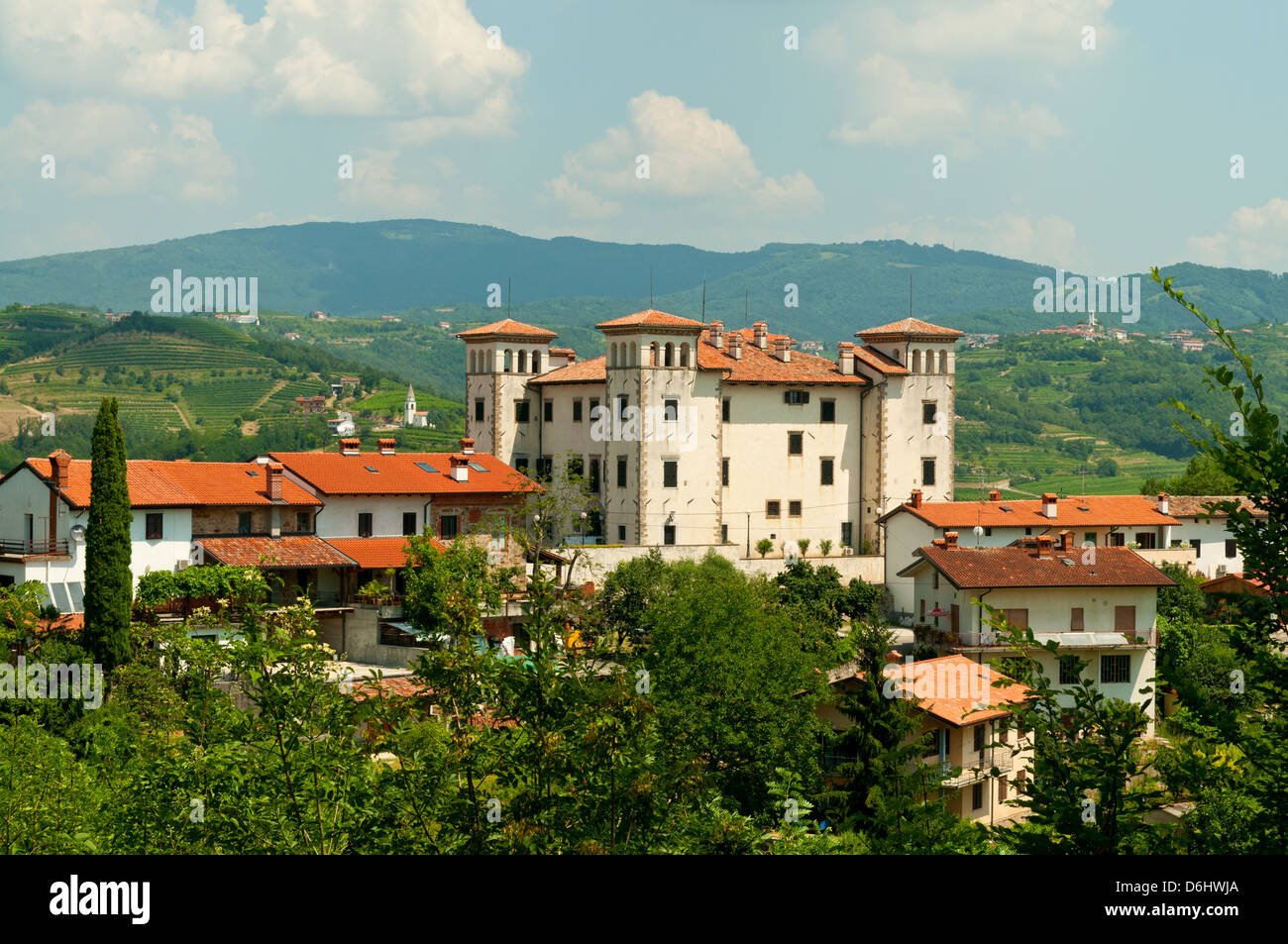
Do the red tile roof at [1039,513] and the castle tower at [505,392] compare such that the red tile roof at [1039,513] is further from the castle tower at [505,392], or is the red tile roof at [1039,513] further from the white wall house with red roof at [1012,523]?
the castle tower at [505,392]

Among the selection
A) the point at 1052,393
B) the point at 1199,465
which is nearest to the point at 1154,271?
the point at 1199,465

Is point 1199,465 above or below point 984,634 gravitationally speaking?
above

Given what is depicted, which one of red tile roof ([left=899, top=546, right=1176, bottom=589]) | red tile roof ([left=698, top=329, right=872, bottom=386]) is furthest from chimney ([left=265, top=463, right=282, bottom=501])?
red tile roof ([left=899, top=546, right=1176, bottom=589])

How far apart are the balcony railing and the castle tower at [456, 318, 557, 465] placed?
855 inches

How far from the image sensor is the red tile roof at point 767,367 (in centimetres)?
6081

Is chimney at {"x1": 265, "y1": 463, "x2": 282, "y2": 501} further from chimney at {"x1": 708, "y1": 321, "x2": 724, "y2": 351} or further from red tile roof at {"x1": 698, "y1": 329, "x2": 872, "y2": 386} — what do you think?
chimney at {"x1": 708, "y1": 321, "x2": 724, "y2": 351}

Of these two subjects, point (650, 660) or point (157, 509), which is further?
point (157, 509)

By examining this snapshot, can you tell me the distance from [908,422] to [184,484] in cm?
3086

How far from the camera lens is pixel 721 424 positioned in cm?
6003

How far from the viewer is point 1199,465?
8075 centimetres

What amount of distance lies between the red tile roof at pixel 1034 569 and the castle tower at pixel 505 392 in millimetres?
19303

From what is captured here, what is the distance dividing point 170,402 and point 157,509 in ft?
321
